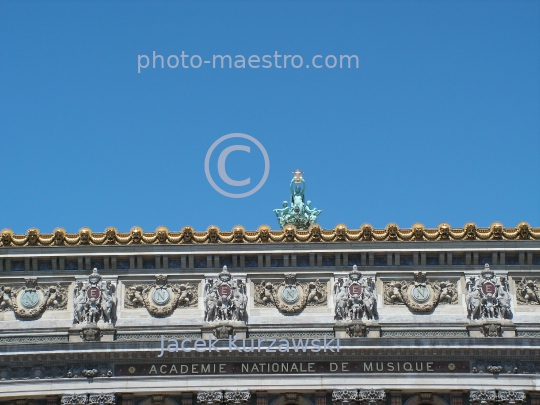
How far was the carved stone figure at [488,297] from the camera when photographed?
2100 inches

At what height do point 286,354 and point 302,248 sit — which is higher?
point 302,248

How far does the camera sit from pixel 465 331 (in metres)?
53.3

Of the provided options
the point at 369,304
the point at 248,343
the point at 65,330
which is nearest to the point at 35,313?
the point at 65,330

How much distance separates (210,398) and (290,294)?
174 inches

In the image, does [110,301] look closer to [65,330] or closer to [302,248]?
[65,330]

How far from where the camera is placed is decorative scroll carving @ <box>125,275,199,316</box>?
5391cm

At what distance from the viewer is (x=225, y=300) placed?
5341 cm

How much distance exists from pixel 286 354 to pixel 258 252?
142 inches

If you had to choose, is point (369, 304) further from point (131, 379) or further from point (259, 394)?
point (131, 379)

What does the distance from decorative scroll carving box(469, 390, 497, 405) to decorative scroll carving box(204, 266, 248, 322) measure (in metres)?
7.62

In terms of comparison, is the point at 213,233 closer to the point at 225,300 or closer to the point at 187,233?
the point at 187,233

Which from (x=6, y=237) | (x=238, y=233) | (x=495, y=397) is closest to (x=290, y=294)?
(x=238, y=233)

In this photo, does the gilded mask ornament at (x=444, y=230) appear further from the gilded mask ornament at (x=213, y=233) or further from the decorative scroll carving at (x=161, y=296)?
the decorative scroll carving at (x=161, y=296)

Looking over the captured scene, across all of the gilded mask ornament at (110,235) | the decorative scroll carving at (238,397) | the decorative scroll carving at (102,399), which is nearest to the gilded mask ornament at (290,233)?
the decorative scroll carving at (238,397)
